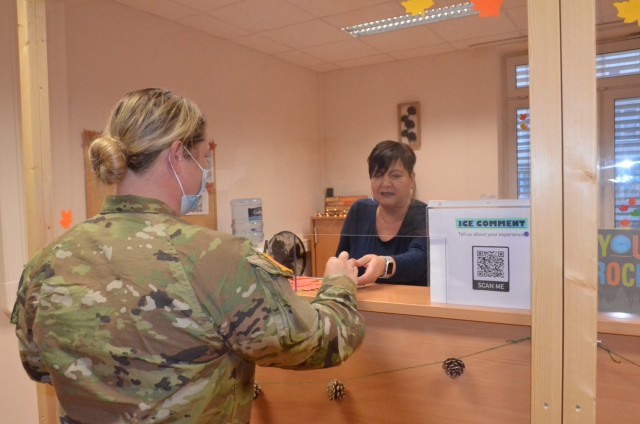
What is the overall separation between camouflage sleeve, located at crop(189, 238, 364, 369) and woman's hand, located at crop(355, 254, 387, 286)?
1.45 ft

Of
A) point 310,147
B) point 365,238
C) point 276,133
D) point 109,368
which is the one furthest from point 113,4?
point 109,368

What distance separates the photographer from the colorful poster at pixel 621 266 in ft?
3.34

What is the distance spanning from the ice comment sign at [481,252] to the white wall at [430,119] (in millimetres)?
440

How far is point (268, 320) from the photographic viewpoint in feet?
2.79

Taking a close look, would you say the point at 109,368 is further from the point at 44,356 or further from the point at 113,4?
the point at 113,4

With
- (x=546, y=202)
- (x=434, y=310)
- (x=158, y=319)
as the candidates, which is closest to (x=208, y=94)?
(x=434, y=310)

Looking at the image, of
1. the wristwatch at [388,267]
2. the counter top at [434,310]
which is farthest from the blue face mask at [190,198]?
the wristwatch at [388,267]

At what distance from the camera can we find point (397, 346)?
1.33 meters

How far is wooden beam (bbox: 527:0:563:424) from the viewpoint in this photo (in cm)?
89

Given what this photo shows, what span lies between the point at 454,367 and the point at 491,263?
0.95ft

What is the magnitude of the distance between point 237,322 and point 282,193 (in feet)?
4.85

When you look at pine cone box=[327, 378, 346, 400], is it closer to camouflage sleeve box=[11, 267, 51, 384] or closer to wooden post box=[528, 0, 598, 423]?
wooden post box=[528, 0, 598, 423]

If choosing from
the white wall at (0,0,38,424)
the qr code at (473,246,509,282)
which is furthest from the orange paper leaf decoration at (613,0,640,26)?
the white wall at (0,0,38,424)

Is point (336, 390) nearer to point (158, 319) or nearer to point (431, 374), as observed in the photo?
point (431, 374)
